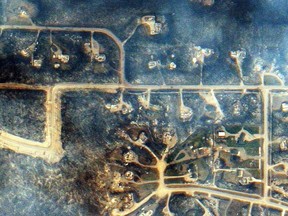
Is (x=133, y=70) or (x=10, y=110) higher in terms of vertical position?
(x=133, y=70)

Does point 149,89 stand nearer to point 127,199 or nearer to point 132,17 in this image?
point 132,17

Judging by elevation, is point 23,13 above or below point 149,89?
above

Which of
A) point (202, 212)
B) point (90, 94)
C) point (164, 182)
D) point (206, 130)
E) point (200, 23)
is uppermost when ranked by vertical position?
point (200, 23)

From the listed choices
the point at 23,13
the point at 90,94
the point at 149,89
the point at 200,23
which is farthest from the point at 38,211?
the point at 200,23

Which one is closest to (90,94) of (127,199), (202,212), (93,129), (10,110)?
(93,129)

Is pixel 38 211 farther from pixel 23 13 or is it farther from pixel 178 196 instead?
pixel 23 13
